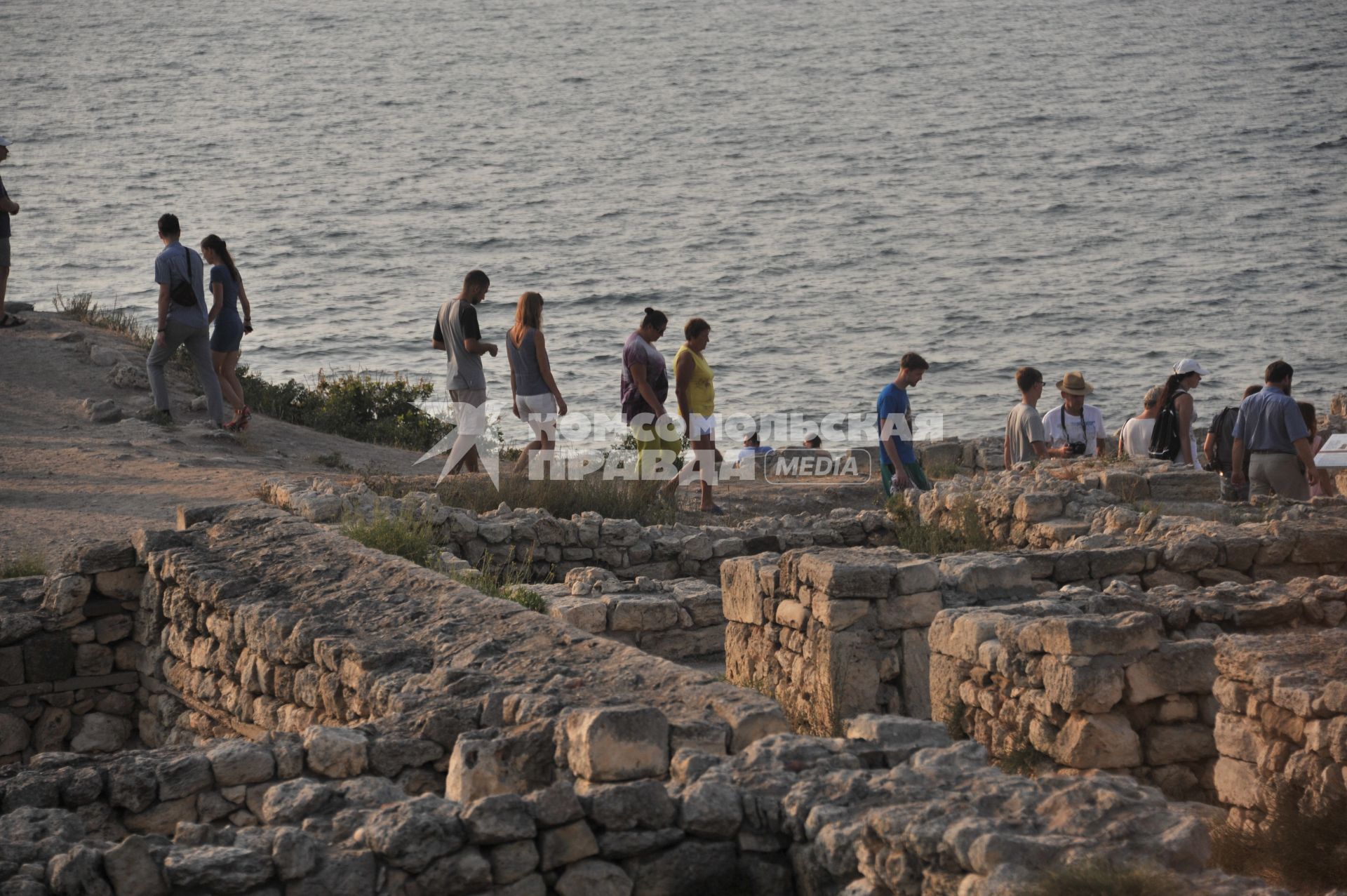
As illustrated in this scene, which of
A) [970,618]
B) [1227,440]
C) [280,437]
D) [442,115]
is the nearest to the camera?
[970,618]

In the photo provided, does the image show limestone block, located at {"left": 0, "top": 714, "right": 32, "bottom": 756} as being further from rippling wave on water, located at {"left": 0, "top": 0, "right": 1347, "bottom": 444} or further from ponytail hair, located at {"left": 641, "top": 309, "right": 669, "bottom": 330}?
rippling wave on water, located at {"left": 0, "top": 0, "right": 1347, "bottom": 444}

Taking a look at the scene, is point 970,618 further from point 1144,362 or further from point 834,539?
point 1144,362

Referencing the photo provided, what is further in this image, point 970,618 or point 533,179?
point 533,179

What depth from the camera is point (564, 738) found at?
4395mm

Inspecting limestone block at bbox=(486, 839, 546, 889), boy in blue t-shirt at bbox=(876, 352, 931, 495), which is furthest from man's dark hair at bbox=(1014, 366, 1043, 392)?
limestone block at bbox=(486, 839, 546, 889)

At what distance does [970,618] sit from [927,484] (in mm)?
5676

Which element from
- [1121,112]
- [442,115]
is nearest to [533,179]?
[442,115]

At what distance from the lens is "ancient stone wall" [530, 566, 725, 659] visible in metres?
7.74

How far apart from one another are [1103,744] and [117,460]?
29.3 ft

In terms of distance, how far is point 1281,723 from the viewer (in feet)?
15.5

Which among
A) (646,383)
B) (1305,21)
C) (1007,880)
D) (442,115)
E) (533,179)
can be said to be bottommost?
(1007,880)

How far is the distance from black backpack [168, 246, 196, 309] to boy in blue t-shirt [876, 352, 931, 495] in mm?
5929

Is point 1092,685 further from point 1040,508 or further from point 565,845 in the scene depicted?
point 1040,508

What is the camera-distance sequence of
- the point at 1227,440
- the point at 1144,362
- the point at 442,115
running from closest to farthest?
the point at 1227,440, the point at 1144,362, the point at 442,115
